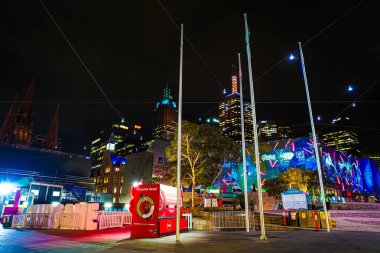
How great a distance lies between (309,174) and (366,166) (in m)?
66.7

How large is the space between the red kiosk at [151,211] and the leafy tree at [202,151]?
44.4 ft

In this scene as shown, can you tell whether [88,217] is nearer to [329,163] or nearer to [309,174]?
[309,174]

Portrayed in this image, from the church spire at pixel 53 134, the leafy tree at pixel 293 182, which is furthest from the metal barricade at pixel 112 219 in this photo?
the church spire at pixel 53 134

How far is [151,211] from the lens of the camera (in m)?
12.2

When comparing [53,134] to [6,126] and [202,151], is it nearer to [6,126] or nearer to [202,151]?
[6,126]

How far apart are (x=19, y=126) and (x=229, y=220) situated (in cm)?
12865

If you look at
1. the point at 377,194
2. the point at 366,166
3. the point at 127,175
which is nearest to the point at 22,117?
the point at 127,175

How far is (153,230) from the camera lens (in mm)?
11906

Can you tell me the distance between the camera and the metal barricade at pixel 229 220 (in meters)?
16.8

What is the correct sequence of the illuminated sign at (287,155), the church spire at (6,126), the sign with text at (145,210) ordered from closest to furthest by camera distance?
the sign with text at (145,210) → the illuminated sign at (287,155) → the church spire at (6,126)

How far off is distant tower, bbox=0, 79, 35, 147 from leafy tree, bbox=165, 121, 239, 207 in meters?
109

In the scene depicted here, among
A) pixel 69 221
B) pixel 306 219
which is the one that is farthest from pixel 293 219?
pixel 69 221

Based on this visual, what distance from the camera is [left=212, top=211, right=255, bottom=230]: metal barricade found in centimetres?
1680

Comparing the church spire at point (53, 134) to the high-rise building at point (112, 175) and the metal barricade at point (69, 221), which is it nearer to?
the high-rise building at point (112, 175)
